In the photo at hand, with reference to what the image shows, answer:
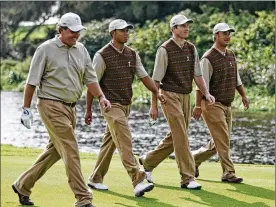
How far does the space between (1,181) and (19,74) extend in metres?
50.1

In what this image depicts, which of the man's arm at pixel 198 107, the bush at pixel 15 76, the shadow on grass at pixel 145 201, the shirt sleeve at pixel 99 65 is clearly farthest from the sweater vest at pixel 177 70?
the bush at pixel 15 76

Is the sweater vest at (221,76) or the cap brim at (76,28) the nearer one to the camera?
the cap brim at (76,28)

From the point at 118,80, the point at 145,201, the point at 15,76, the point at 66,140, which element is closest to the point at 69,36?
the point at 66,140

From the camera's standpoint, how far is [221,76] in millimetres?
10789

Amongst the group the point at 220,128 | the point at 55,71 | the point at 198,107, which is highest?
the point at 55,71

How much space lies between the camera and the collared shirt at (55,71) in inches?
329

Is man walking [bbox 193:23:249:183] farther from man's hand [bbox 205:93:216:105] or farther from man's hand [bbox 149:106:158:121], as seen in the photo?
man's hand [bbox 149:106:158:121]

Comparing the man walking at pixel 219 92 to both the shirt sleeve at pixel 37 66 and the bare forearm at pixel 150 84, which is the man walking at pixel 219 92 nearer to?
the bare forearm at pixel 150 84

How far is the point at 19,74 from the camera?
59406mm

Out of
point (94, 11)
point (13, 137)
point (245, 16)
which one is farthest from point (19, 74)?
point (13, 137)

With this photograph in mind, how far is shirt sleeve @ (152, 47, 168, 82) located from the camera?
10117mm

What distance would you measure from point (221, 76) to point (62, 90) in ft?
9.97

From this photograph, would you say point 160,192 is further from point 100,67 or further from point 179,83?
point 100,67

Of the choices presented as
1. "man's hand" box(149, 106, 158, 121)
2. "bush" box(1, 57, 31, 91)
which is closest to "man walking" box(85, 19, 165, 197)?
"man's hand" box(149, 106, 158, 121)
